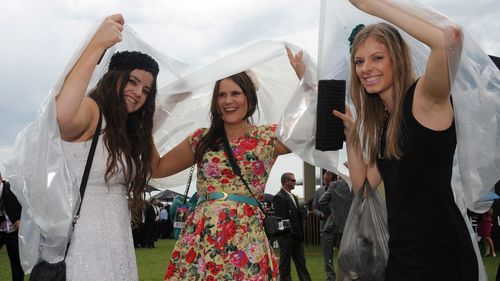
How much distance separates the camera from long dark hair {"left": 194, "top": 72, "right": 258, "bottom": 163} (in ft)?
11.6

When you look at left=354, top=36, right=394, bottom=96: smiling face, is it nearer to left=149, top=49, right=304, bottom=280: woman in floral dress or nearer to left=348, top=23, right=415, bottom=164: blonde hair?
left=348, top=23, right=415, bottom=164: blonde hair

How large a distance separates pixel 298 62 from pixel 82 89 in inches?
55.2

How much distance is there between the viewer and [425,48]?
2.64 meters

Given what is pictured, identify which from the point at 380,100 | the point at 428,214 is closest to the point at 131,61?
the point at 380,100

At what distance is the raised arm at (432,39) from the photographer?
2.07 metres

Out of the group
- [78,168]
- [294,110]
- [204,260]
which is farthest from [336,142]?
[78,168]

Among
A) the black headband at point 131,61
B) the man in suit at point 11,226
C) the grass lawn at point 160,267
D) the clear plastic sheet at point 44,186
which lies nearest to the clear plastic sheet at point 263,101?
the black headband at point 131,61

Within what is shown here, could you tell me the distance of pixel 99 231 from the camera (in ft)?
9.09

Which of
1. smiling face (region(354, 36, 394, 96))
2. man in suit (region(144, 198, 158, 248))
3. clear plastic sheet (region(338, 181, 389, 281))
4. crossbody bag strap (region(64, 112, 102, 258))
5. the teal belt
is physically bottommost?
man in suit (region(144, 198, 158, 248))

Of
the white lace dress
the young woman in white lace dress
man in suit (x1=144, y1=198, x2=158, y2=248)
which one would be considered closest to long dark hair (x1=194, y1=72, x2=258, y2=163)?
the young woman in white lace dress

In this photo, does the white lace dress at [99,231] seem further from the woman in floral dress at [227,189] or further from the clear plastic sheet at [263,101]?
the clear plastic sheet at [263,101]

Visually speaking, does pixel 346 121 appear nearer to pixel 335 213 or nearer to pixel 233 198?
pixel 233 198

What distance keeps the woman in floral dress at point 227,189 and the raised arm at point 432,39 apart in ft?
4.28

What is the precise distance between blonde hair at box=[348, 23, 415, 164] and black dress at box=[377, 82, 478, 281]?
2.5 inches
